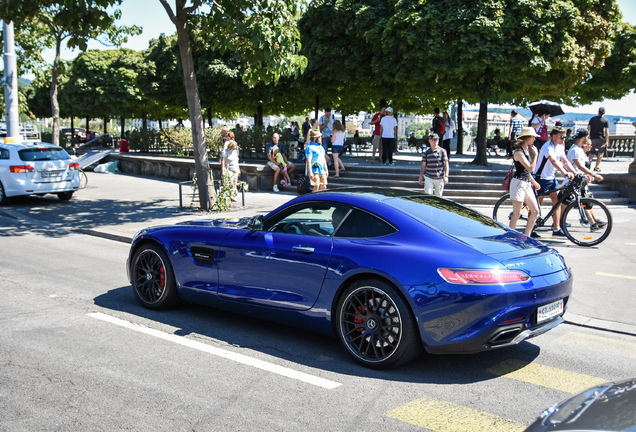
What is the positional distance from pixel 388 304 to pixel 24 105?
29.7m

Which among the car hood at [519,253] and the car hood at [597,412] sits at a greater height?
the car hood at [519,253]

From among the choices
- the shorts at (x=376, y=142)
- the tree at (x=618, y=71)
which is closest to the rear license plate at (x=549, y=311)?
the shorts at (x=376, y=142)

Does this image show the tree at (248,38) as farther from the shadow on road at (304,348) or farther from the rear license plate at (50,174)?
the shadow on road at (304,348)

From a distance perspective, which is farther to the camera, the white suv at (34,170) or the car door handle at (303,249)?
the white suv at (34,170)

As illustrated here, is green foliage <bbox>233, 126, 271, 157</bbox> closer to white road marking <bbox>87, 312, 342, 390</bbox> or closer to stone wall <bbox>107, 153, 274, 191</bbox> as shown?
stone wall <bbox>107, 153, 274, 191</bbox>

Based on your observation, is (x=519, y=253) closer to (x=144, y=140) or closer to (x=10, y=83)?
(x=10, y=83)

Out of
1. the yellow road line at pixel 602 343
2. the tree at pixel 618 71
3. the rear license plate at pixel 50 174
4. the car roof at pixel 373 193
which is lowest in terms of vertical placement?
the yellow road line at pixel 602 343

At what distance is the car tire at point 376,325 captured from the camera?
A: 455 cm

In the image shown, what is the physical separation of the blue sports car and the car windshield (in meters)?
0.02

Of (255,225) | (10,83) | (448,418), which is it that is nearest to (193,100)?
(10,83)

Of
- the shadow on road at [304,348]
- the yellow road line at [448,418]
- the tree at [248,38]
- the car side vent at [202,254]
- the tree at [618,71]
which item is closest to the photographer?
the yellow road line at [448,418]

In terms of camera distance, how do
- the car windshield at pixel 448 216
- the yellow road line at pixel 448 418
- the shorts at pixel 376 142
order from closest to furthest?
the yellow road line at pixel 448 418 < the car windshield at pixel 448 216 < the shorts at pixel 376 142

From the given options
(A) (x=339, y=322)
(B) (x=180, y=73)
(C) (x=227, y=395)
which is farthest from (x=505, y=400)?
(B) (x=180, y=73)

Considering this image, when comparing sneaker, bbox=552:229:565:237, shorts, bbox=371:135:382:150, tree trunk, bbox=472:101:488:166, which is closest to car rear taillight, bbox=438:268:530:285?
sneaker, bbox=552:229:565:237
